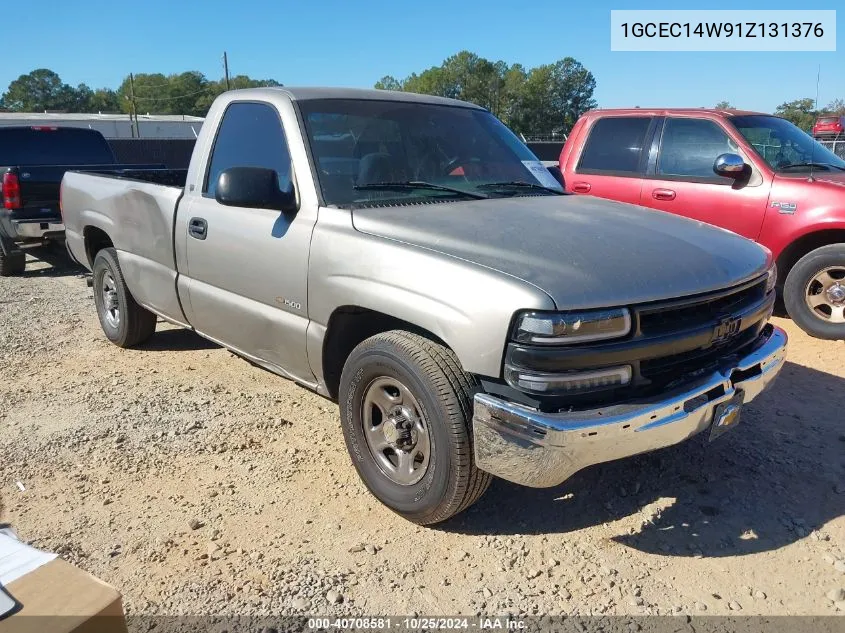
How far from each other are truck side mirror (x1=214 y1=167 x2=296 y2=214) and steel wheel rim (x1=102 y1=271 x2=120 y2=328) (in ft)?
8.40

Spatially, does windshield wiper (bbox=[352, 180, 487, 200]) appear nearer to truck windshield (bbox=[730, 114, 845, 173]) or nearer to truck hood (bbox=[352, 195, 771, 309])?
truck hood (bbox=[352, 195, 771, 309])

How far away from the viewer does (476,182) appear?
3.78m

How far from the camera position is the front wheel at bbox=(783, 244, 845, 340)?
18.5 ft

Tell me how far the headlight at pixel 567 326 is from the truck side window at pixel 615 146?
4.60 m

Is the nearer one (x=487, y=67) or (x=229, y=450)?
(x=229, y=450)

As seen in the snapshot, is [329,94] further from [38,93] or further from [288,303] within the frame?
[38,93]

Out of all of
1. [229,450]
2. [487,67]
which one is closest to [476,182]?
[229,450]

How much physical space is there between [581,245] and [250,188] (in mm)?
1550

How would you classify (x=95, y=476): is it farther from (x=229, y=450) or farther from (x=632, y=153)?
(x=632, y=153)

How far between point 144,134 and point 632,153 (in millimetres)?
52273

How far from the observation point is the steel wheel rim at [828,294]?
566cm

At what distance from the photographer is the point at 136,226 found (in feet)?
15.6

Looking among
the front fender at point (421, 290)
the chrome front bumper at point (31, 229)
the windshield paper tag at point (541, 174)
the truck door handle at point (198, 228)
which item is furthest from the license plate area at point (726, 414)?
the chrome front bumper at point (31, 229)

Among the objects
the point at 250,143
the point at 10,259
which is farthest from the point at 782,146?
the point at 10,259
